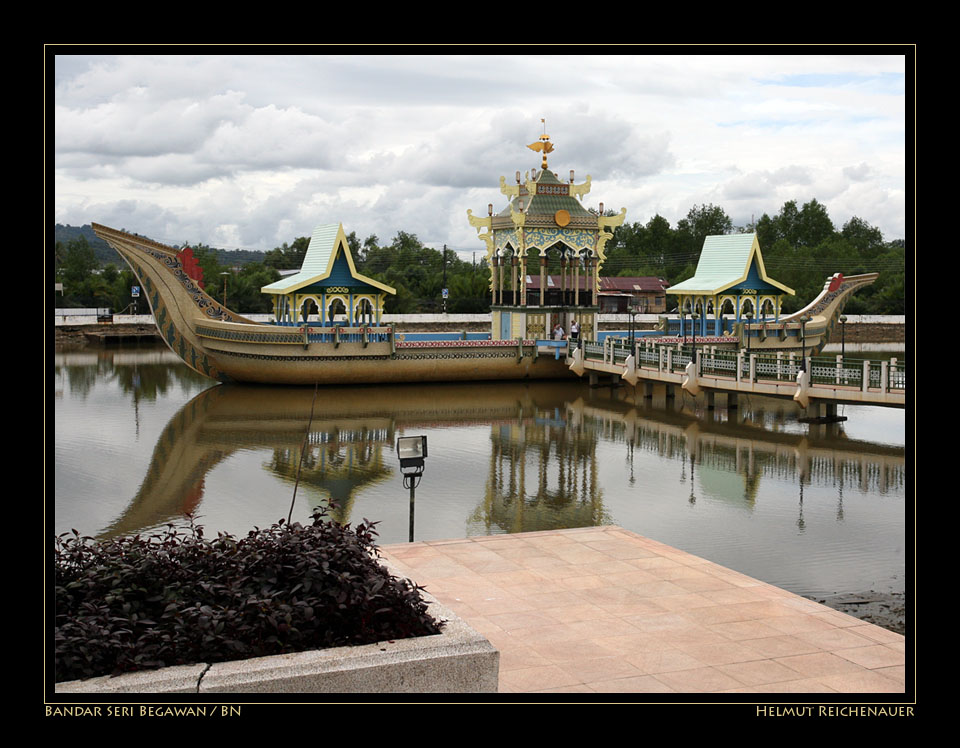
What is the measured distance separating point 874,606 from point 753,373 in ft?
43.6

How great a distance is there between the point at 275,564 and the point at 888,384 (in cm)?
1537

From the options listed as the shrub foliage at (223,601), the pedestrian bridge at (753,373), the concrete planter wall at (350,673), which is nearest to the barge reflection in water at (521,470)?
the pedestrian bridge at (753,373)

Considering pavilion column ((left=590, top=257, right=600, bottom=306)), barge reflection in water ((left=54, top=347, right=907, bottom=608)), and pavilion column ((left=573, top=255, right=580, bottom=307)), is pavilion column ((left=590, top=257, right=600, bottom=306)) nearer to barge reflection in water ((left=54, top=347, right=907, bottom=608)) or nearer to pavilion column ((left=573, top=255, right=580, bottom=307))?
pavilion column ((left=573, top=255, right=580, bottom=307))

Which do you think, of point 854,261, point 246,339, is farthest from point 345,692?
→ point 854,261

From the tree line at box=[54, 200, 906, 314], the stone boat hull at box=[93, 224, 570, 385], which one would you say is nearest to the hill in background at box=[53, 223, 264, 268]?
the tree line at box=[54, 200, 906, 314]

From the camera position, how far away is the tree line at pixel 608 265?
185ft

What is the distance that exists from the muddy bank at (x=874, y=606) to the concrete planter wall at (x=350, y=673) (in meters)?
4.31

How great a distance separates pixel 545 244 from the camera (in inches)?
1192

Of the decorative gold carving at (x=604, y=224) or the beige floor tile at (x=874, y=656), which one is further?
the decorative gold carving at (x=604, y=224)

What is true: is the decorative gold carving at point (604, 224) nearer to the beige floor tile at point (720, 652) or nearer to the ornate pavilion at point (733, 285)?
the ornate pavilion at point (733, 285)

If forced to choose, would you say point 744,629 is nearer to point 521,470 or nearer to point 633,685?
point 633,685
